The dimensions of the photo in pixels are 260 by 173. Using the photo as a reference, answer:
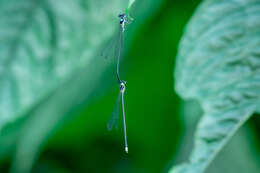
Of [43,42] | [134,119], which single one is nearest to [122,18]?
[43,42]

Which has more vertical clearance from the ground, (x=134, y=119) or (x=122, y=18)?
(x=122, y=18)

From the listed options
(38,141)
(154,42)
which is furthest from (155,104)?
(38,141)

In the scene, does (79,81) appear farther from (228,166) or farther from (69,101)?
(228,166)

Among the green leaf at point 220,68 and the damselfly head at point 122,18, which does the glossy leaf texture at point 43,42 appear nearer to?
the damselfly head at point 122,18

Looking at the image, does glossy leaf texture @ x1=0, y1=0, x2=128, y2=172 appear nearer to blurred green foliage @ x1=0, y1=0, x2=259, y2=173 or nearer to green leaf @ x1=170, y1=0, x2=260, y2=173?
blurred green foliage @ x1=0, y1=0, x2=259, y2=173

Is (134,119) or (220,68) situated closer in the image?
(220,68)

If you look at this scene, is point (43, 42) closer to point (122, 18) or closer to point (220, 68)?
point (122, 18)

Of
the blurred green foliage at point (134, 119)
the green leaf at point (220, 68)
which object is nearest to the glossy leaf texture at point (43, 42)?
the blurred green foliage at point (134, 119)
